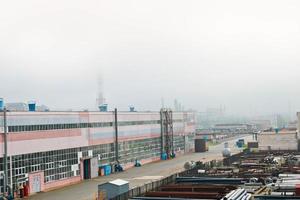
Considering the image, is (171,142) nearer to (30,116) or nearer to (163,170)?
(163,170)

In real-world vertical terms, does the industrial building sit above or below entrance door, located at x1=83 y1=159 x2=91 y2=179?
above

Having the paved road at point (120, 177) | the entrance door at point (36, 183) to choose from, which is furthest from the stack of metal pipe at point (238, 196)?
the entrance door at point (36, 183)

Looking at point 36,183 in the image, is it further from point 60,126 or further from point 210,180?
point 210,180

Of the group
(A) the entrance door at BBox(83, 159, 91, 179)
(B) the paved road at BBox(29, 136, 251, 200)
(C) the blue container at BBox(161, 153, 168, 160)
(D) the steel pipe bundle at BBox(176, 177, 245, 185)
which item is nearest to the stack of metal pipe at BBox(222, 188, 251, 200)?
(D) the steel pipe bundle at BBox(176, 177, 245, 185)

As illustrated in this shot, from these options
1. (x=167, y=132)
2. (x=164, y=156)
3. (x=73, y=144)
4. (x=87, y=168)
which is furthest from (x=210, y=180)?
(x=167, y=132)

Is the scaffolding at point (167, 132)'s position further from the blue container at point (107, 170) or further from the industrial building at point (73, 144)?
the blue container at point (107, 170)

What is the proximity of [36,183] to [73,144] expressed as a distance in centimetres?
566

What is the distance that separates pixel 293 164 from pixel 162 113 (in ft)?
57.4

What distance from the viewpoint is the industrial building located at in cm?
3058

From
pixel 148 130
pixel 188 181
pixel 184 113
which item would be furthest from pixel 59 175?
pixel 184 113

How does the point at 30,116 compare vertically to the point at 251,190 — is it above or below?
above

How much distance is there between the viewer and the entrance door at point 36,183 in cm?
3165

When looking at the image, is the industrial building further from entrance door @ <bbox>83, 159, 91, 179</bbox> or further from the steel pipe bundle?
the steel pipe bundle

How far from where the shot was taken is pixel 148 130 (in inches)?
2051
